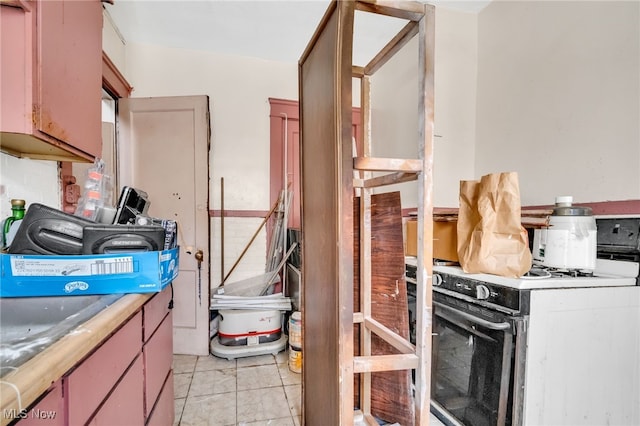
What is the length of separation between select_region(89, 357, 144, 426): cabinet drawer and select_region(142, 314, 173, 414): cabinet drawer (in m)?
0.07

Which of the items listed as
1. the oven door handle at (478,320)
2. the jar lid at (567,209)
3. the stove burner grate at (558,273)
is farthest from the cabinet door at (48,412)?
the jar lid at (567,209)

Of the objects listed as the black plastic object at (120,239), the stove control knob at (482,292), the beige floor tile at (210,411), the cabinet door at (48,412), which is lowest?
the beige floor tile at (210,411)

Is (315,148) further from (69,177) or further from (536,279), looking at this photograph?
(69,177)

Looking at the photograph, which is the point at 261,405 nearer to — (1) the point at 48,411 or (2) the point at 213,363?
(2) the point at 213,363

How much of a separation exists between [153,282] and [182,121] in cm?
191

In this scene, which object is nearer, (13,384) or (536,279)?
(13,384)

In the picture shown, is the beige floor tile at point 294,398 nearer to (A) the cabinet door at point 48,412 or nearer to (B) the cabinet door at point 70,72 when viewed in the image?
(A) the cabinet door at point 48,412

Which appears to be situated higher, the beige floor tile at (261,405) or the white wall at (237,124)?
the white wall at (237,124)

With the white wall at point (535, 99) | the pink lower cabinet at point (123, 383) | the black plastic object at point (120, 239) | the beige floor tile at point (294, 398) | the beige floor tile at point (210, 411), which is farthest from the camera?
the beige floor tile at point (294, 398)

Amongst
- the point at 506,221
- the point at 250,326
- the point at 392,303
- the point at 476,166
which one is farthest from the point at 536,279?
the point at 250,326

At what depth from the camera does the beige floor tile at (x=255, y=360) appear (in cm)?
248

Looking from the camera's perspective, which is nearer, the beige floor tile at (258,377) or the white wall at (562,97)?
the white wall at (562,97)

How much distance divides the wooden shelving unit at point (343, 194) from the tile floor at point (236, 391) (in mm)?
929

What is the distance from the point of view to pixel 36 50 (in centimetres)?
100
